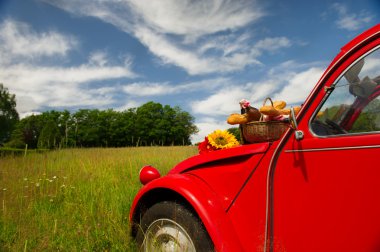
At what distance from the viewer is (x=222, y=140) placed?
8.75ft

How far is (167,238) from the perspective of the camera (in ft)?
8.23

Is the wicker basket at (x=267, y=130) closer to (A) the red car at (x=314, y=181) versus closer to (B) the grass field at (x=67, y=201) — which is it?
(A) the red car at (x=314, y=181)

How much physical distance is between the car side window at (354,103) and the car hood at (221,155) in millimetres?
393

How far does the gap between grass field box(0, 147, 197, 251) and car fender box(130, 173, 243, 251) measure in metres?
0.82

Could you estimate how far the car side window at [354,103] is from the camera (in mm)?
1713

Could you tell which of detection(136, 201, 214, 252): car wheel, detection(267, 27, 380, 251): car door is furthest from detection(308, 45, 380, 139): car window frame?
detection(136, 201, 214, 252): car wheel

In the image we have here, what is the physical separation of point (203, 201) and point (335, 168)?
96cm

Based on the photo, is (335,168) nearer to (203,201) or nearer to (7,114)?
(203,201)

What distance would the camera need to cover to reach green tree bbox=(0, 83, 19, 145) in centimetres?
5459

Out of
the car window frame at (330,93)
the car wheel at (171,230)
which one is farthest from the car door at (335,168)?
the car wheel at (171,230)

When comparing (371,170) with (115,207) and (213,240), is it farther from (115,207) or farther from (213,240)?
(115,207)

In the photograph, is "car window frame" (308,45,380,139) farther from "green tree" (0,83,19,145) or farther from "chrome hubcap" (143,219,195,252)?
"green tree" (0,83,19,145)

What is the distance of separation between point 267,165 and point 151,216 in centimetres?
120

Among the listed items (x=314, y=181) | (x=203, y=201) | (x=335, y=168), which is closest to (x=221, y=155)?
(x=203, y=201)
